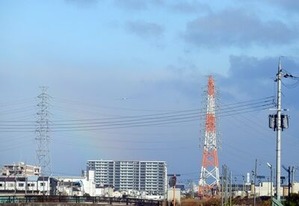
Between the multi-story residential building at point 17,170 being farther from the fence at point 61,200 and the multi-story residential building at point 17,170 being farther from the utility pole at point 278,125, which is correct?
the utility pole at point 278,125

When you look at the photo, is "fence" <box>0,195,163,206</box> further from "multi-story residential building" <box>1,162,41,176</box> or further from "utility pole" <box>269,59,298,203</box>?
"multi-story residential building" <box>1,162,41,176</box>

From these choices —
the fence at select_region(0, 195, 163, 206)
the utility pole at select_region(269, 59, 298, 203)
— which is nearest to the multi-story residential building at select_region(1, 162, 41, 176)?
the fence at select_region(0, 195, 163, 206)

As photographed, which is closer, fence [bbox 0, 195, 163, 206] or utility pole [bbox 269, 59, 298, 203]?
utility pole [bbox 269, 59, 298, 203]

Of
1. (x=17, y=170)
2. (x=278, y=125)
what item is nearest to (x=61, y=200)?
(x=278, y=125)

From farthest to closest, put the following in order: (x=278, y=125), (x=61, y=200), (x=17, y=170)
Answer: (x=17, y=170) → (x=61, y=200) → (x=278, y=125)

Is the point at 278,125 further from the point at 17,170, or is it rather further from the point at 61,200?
the point at 17,170

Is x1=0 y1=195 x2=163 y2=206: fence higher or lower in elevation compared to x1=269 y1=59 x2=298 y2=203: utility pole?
lower

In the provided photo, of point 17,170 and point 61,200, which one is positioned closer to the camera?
point 61,200

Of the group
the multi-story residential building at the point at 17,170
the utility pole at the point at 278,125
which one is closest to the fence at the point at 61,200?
the utility pole at the point at 278,125

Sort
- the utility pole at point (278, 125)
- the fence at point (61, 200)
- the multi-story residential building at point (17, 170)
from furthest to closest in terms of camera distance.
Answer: the multi-story residential building at point (17, 170)
the fence at point (61, 200)
the utility pole at point (278, 125)

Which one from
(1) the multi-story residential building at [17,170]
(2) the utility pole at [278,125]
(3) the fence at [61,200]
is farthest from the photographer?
(1) the multi-story residential building at [17,170]

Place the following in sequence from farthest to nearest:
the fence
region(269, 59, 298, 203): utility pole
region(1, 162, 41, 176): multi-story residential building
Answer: region(1, 162, 41, 176): multi-story residential building
the fence
region(269, 59, 298, 203): utility pole

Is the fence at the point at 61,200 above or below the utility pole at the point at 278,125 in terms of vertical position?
below

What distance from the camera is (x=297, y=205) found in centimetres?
4022
